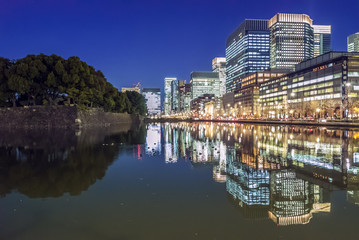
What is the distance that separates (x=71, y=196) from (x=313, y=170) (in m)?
10.4

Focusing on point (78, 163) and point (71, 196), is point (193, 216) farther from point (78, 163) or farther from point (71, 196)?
point (78, 163)

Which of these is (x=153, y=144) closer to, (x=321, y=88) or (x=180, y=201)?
(x=180, y=201)

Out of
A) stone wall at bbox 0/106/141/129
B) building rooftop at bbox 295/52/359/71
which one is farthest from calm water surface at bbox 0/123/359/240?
building rooftop at bbox 295/52/359/71

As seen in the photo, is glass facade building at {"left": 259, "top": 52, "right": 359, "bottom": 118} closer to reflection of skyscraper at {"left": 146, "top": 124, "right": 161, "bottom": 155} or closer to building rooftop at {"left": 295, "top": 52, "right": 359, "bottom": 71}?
building rooftop at {"left": 295, "top": 52, "right": 359, "bottom": 71}

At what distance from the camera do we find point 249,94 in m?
188

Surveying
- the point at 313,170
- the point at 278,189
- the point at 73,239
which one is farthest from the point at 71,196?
the point at 313,170

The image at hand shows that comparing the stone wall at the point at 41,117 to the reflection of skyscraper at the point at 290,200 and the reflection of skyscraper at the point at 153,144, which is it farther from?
the reflection of skyscraper at the point at 290,200

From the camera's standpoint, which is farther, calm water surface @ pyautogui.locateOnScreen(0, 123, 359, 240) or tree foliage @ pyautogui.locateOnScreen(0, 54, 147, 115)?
tree foliage @ pyautogui.locateOnScreen(0, 54, 147, 115)

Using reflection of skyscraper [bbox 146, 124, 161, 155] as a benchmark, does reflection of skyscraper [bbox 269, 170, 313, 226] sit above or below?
above

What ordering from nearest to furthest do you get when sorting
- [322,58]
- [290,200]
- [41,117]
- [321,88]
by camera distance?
1. [290,200]
2. [41,117]
3. [321,88]
4. [322,58]

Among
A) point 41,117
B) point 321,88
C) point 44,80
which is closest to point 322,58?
point 321,88

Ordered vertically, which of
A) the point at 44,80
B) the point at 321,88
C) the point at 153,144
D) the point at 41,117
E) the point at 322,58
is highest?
the point at 322,58

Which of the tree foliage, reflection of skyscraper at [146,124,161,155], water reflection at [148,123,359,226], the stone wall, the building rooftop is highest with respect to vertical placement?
the building rooftop

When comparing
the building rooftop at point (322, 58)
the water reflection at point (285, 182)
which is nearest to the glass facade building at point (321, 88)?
the building rooftop at point (322, 58)
